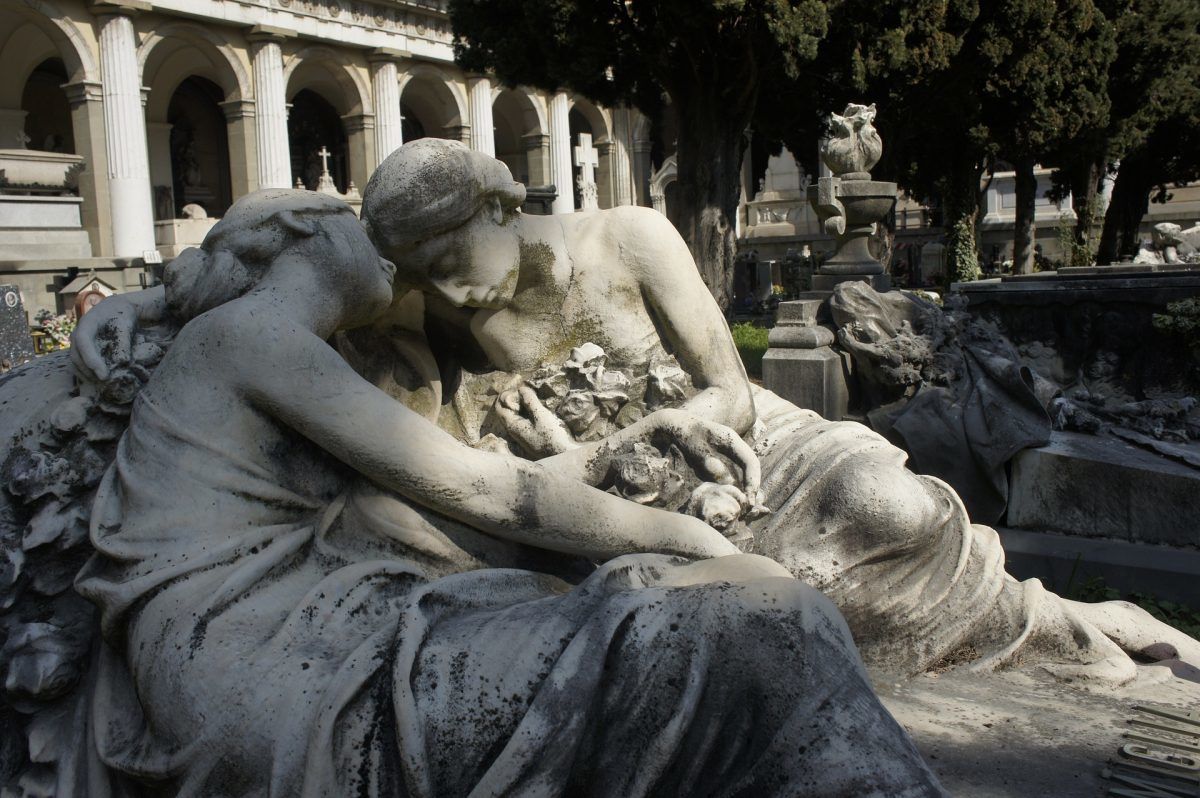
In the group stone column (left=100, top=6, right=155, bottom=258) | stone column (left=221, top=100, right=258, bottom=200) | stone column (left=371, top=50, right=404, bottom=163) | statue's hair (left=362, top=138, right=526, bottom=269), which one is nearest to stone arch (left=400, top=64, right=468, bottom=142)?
stone column (left=371, top=50, right=404, bottom=163)

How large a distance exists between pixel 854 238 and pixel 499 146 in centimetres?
2925

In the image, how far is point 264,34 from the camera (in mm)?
27219

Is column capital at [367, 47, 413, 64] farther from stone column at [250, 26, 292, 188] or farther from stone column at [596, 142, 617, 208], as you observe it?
stone column at [596, 142, 617, 208]

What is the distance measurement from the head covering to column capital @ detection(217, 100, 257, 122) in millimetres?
26851

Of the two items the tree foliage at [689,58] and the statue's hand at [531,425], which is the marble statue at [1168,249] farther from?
the statue's hand at [531,425]

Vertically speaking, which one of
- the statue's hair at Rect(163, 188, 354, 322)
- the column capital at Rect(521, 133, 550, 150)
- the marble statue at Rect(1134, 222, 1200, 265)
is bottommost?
the statue's hair at Rect(163, 188, 354, 322)

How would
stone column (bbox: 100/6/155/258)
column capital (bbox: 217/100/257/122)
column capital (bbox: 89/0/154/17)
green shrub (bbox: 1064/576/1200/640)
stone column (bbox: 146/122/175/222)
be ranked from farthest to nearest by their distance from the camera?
1. stone column (bbox: 146/122/175/222)
2. column capital (bbox: 217/100/257/122)
3. stone column (bbox: 100/6/155/258)
4. column capital (bbox: 89/0/154/17)
5. green shrub (bbox: 1064/576/1200/640)

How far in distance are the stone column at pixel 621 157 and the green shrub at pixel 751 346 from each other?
23.5 m

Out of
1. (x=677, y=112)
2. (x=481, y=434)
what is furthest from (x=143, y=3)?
(x=481, y=434)

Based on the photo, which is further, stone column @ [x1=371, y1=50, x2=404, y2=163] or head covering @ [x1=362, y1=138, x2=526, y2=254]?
stone column @ [x1=371, y1=50, x2=404, y2=163]

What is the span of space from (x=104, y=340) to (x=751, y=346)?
11000 millimetres

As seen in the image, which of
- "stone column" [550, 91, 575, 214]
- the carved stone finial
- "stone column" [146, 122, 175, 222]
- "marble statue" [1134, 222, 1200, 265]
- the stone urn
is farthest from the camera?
"stone column" [550, 91, 575, 214]

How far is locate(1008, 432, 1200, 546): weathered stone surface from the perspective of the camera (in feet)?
16.2

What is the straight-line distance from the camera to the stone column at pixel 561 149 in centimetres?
3531
